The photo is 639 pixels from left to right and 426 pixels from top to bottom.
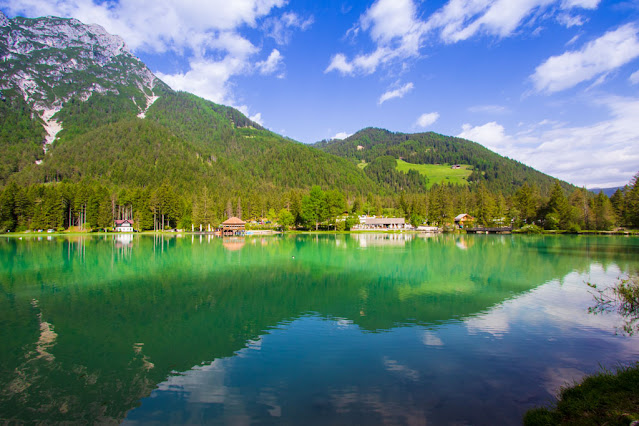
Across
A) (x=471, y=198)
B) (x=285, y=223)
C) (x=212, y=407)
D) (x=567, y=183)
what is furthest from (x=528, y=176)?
(x=212, y=407)

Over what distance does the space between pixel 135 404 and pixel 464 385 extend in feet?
23.2

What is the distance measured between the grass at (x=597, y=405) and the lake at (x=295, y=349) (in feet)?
1.75

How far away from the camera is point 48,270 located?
23891 millimetres

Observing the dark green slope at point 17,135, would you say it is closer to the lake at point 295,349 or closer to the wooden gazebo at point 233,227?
the wooden gazebo at point 233,227

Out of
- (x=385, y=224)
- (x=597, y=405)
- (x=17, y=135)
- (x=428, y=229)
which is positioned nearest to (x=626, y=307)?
(x=597, y=405)

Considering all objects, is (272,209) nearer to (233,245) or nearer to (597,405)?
(233,245)

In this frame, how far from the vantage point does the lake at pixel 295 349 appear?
6.65 metres

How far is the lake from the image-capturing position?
21.8 ft

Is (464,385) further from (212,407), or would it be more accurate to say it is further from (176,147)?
(176,147)

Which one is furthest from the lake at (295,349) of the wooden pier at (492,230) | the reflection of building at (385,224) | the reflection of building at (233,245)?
the reflection of building at (385,224)

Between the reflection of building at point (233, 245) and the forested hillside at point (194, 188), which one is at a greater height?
the forested hillside at point (194, 188)

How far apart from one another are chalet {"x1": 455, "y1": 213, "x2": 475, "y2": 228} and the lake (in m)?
77.9

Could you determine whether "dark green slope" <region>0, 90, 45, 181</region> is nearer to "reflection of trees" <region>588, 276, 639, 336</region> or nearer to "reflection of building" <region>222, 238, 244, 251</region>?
"reflection of building" <region>222, 238, 244, 251</region>

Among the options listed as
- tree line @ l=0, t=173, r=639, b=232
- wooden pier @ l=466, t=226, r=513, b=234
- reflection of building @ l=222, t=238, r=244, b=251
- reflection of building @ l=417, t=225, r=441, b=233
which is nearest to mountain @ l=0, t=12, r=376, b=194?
tree line @ l=0, t=173, r=639, b=232
